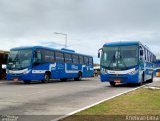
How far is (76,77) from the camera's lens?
38.8m

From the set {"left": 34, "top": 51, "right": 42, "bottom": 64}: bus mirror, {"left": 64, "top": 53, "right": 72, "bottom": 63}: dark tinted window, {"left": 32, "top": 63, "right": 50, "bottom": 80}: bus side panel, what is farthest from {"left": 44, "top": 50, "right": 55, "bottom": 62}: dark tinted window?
{"left": 64, "top": 53, "right": 72, "bottom": 63}: dark tinted window

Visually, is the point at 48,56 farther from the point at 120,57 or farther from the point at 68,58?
the point at 120,57

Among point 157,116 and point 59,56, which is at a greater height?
point 59,56

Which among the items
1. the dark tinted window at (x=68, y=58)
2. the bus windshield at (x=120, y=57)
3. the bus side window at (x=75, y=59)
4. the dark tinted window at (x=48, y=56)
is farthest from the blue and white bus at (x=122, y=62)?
the bus side window at (x=75, y=59)

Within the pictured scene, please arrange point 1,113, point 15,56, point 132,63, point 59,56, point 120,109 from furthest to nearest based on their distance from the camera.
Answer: point 59,56, point 15,56, point 132,63, point 120,109, point 1,113

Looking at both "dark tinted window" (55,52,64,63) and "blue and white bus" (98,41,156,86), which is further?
"dark tinted window" (55,52,64,63)

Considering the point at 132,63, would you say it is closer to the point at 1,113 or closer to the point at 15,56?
the point at 15,56

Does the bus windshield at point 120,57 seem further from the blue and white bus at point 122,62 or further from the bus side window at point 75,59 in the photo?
the bus side window at point 75,59

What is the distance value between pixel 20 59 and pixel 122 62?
914 centimetres

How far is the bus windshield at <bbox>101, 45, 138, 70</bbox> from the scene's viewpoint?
2431 cm

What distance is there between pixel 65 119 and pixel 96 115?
1123 millimetres

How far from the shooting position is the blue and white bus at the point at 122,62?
24.3 m

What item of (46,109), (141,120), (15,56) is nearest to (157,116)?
(141,120)

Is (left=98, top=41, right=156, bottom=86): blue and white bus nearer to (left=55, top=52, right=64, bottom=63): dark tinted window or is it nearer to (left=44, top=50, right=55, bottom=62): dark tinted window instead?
(left=44, top=50, right=55, bottom=62): dark tinted window
